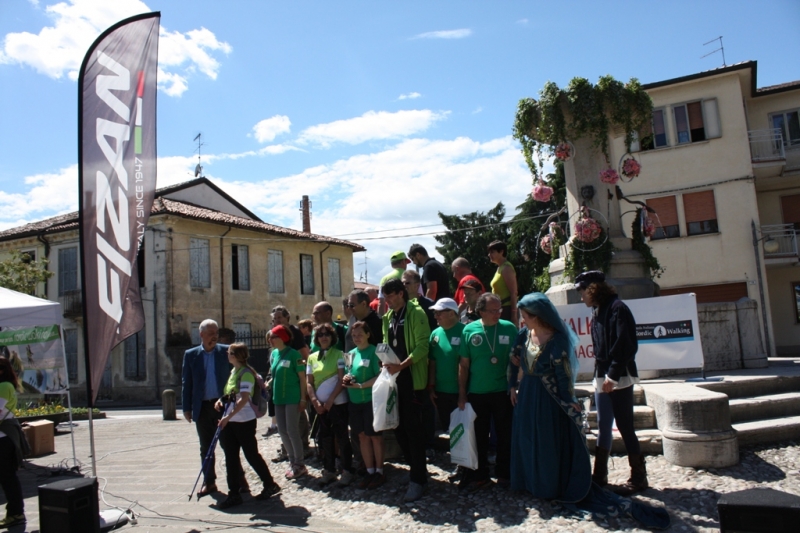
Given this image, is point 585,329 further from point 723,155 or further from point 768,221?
point 768,221

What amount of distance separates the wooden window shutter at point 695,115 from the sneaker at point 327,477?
20.1 meters

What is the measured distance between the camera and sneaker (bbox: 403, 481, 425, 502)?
5.61 metres

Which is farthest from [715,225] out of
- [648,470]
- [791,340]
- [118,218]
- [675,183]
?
[118,218]

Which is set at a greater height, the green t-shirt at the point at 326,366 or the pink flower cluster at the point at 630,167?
the pink flower cluster at the point at 630,167

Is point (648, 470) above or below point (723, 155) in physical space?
below

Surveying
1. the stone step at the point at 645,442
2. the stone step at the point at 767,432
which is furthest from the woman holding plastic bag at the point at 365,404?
the stone step at the point at 767,432

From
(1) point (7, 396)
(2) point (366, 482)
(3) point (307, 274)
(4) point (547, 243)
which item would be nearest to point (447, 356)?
(2) point (366, 482)

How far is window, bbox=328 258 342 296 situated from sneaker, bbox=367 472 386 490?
28.4 meters

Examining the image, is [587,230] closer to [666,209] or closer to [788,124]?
[666,209]

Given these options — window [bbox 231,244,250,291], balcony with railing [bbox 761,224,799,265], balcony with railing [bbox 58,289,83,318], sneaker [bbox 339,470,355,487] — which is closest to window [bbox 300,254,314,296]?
window [bbox 231,244,250,291]

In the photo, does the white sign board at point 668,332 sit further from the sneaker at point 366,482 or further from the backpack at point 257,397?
the backpack at point 257,397

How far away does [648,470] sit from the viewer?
563 cm

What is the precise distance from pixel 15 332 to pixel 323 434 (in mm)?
8587

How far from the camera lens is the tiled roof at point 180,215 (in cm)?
2698
